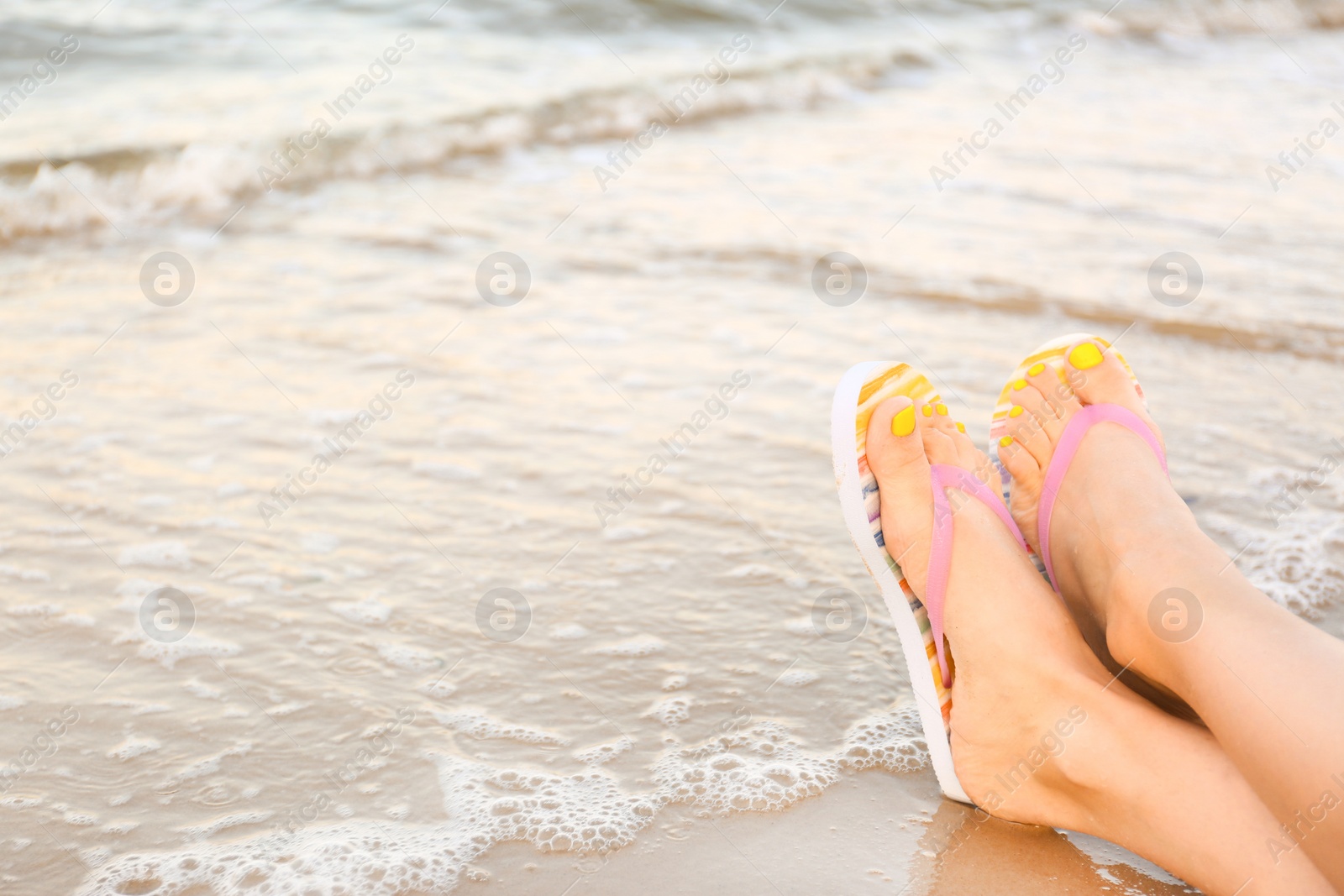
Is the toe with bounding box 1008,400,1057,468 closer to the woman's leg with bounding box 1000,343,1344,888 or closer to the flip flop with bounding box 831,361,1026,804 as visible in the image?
the woman's leg with bounding box 1000,343,1344,888

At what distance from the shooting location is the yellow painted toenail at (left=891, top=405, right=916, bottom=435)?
1.83m

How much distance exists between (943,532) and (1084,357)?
0.52 meters

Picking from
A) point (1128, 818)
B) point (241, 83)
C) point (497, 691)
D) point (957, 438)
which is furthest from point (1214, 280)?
point (241, 83)

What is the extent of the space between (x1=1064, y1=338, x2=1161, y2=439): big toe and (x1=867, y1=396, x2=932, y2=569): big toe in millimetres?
379

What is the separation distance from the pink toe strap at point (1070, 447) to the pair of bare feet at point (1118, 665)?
2 centimetres

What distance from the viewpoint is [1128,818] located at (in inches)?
56.2

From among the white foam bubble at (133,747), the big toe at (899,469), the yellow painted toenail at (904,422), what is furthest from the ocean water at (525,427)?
the yellow painted toenail at (904,422)

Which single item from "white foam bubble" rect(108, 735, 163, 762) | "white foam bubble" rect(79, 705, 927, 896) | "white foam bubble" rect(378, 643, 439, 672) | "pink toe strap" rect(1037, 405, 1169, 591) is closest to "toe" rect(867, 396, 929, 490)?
"pink toe strap" rect(1037, 405, 1169, 591)

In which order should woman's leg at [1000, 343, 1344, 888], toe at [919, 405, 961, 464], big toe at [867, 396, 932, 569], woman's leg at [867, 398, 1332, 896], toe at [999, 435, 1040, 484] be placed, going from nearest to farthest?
woman's leg at [1000, 343, 1344, 888]
woman's leg at [867, 398, 1332, 896]
big toe at [867, 396, 932, 569]
toe at [919, 405, 961, 464]
toe at [999, 435, 1040, 484]

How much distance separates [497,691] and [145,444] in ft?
3.91

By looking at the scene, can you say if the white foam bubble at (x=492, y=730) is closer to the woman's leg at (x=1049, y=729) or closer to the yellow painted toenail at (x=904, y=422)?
the woman's leg at (x=1049, y=729)

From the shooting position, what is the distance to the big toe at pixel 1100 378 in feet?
6.60

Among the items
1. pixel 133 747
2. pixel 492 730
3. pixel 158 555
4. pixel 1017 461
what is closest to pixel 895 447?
pixel 1017 461

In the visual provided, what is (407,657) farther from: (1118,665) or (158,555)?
(1118,665)
